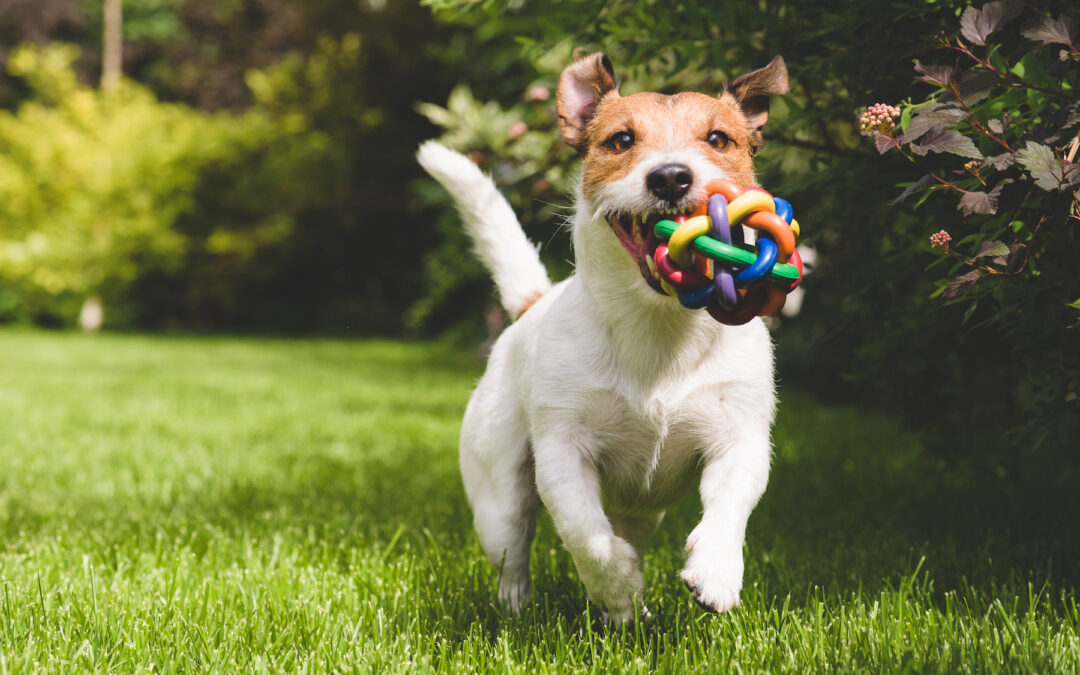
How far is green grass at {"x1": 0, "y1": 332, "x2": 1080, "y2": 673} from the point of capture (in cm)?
226

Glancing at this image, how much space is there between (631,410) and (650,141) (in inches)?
27.5

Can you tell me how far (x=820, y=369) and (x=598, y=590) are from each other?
23.0ft

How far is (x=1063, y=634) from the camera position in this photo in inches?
91.7

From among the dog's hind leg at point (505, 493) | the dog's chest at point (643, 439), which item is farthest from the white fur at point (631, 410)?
the dog's hind leg at point (505, 493)

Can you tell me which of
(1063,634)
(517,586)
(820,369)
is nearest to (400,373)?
(820,369)

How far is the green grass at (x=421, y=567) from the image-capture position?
2.26 metres

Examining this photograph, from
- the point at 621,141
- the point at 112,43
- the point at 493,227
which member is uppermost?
the point at 112,43

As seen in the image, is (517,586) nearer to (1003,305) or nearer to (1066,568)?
(1003,305)

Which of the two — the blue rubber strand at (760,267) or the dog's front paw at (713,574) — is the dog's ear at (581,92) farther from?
the dog's front paw at (713,574)

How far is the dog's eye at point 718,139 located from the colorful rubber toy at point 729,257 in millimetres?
292

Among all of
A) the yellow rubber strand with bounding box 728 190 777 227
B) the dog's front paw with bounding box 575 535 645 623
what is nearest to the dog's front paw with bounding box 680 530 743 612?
the dog's front paw with bounding box 575 535 645 623

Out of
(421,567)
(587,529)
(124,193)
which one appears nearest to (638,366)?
(587,529)

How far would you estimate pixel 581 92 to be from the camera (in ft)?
8.89

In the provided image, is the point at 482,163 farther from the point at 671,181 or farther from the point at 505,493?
the point at 671,181
